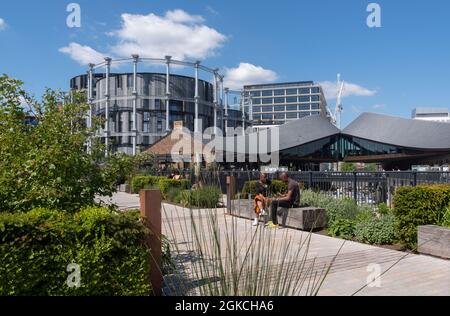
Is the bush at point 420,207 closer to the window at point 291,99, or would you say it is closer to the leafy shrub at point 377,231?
the leafy shrub at point 377,231

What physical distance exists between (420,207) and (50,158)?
5701 mm

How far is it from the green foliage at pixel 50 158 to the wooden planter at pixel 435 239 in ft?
15.4

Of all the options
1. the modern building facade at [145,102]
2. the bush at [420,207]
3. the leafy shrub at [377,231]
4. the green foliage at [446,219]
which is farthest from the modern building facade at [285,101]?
the green foliage at [446,219]

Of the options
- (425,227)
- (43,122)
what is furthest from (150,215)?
(425,227)

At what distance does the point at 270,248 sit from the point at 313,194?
861 centimetres

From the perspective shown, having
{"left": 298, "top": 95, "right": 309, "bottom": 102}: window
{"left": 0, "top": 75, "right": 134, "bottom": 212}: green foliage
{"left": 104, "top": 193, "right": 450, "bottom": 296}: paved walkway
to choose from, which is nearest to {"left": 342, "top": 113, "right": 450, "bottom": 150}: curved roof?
{"left": 104, "top": 193, "right": 450, "bottom": 296}: paved walkway

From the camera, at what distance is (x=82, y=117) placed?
624 cm

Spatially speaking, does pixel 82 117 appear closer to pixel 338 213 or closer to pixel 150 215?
pixel 150 215

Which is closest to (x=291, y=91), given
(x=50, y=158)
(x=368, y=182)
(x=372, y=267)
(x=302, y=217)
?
(x=368, y=182)

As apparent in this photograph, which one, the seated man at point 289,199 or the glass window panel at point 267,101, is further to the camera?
the glass window panel at point 267,101

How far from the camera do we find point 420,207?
6.98 m

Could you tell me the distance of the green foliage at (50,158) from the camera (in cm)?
489

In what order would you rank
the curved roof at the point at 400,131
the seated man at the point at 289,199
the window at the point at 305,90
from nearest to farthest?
the seated man at the point at 289,199 → the curved roof at the point at 400,131 → the window at the point at 305,90

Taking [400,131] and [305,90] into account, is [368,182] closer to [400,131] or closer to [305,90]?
[400,131]
